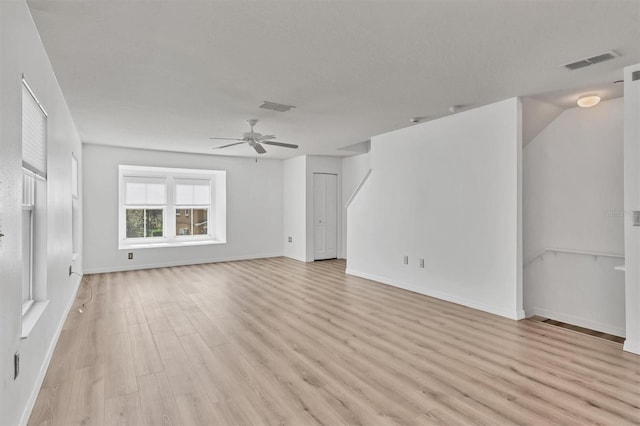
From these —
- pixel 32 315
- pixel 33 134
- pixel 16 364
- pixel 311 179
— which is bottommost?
pixel 16 364

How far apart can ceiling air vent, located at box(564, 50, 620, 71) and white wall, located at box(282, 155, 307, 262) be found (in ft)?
18.6

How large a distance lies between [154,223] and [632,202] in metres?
7.88

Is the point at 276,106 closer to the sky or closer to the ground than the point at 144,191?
closer to the sky

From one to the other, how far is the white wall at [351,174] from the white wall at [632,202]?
16.7 feet

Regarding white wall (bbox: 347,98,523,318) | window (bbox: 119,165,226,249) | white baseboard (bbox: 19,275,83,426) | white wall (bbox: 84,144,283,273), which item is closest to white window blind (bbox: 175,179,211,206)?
window (bbox: 119,165,226,249)

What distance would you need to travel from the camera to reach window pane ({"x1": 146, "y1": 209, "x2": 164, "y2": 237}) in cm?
754

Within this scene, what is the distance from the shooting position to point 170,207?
7695 millimetres

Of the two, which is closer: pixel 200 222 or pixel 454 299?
pixel 454 299

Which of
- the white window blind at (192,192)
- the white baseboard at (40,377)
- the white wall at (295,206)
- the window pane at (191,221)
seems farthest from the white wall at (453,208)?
the white baseboard at (40,377)

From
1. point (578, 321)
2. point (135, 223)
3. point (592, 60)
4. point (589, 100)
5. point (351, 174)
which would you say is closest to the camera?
point (592, 60)

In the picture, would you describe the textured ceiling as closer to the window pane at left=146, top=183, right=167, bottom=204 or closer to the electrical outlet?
the electrical outlet

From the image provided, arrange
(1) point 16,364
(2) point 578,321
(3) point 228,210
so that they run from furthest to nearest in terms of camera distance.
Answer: (3) point 228,210 < (2) point 578,321 < (1) point 16,364

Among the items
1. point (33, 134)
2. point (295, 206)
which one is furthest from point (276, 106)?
point (295, 206)

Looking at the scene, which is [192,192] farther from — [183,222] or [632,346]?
[632,346]
